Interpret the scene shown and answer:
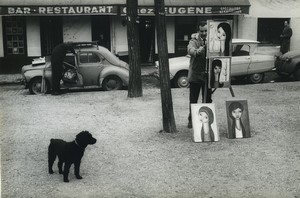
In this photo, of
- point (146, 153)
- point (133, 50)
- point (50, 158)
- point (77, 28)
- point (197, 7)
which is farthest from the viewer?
point (77, 28)

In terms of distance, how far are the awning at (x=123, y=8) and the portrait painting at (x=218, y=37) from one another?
12.3 metres

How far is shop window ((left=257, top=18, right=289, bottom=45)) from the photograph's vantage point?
23.7 m

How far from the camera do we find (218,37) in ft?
29.7

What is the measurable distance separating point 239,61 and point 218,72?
734 centimetres

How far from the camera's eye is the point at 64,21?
22250 mm

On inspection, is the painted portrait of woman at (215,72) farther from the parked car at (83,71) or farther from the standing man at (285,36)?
the standing man at (285,36)

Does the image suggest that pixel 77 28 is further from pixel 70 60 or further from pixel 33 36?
pixel 70 60

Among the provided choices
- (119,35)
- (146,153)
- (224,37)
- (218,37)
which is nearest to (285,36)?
(119,35)

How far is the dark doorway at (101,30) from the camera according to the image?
74.0ft

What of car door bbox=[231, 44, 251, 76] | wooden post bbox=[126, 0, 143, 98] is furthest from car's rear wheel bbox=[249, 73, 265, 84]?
wooden post bbox=[126, 0, 143, 98]

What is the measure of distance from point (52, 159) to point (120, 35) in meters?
16.3

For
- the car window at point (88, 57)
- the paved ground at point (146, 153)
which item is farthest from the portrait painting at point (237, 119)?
the car window at point (88, 57)

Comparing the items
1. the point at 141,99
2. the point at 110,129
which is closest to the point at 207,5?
the point at 141,99

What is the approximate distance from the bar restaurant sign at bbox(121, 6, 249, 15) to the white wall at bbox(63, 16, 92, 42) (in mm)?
2267
